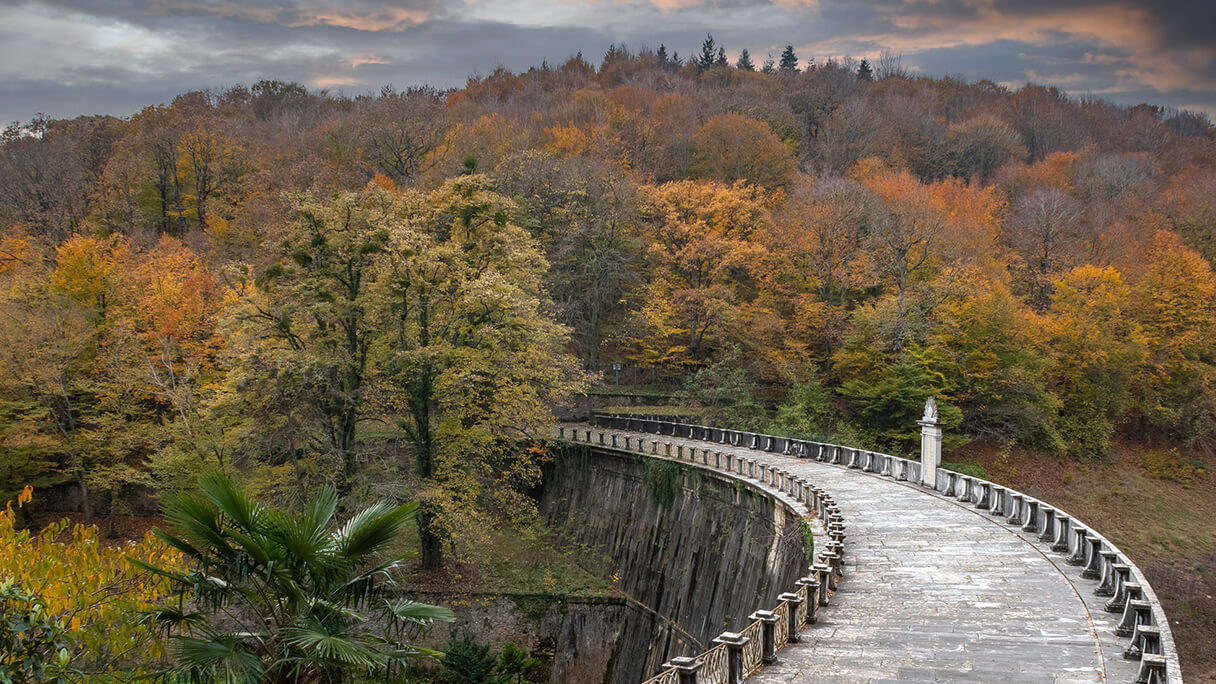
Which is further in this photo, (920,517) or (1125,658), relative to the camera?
(920,517)

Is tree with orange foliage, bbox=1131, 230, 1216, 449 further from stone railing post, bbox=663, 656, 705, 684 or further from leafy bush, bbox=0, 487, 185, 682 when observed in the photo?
leafy bush, bbox=0, 487, 185, 682

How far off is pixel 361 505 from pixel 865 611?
615 inches

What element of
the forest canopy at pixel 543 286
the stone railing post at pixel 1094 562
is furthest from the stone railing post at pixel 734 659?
the forest canopy at pixel 543 286

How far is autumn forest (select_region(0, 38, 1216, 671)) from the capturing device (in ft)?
90.1

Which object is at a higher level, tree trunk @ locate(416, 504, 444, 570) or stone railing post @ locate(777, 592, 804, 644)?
stone railing post @ locate(777, 592, 804, 644)

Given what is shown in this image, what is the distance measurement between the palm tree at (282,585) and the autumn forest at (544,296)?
0.51 metres

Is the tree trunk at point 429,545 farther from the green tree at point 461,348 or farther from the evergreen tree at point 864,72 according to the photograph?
the evergreen tree at point 864,72

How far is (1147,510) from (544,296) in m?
30.0

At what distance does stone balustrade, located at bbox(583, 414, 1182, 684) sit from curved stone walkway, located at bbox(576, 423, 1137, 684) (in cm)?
29

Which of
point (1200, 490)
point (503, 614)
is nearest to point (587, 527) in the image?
point (503, 614)

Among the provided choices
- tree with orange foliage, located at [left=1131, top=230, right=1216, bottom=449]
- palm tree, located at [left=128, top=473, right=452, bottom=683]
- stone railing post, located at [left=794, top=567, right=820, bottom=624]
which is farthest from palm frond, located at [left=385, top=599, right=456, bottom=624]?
tree with orange foliage, located at [left=1131, top=230, right=1216, bottom=449]

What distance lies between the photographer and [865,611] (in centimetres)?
1442

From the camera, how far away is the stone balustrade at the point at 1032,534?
38.7 ft

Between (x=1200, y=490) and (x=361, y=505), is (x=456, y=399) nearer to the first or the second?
(x=361, y=505)
